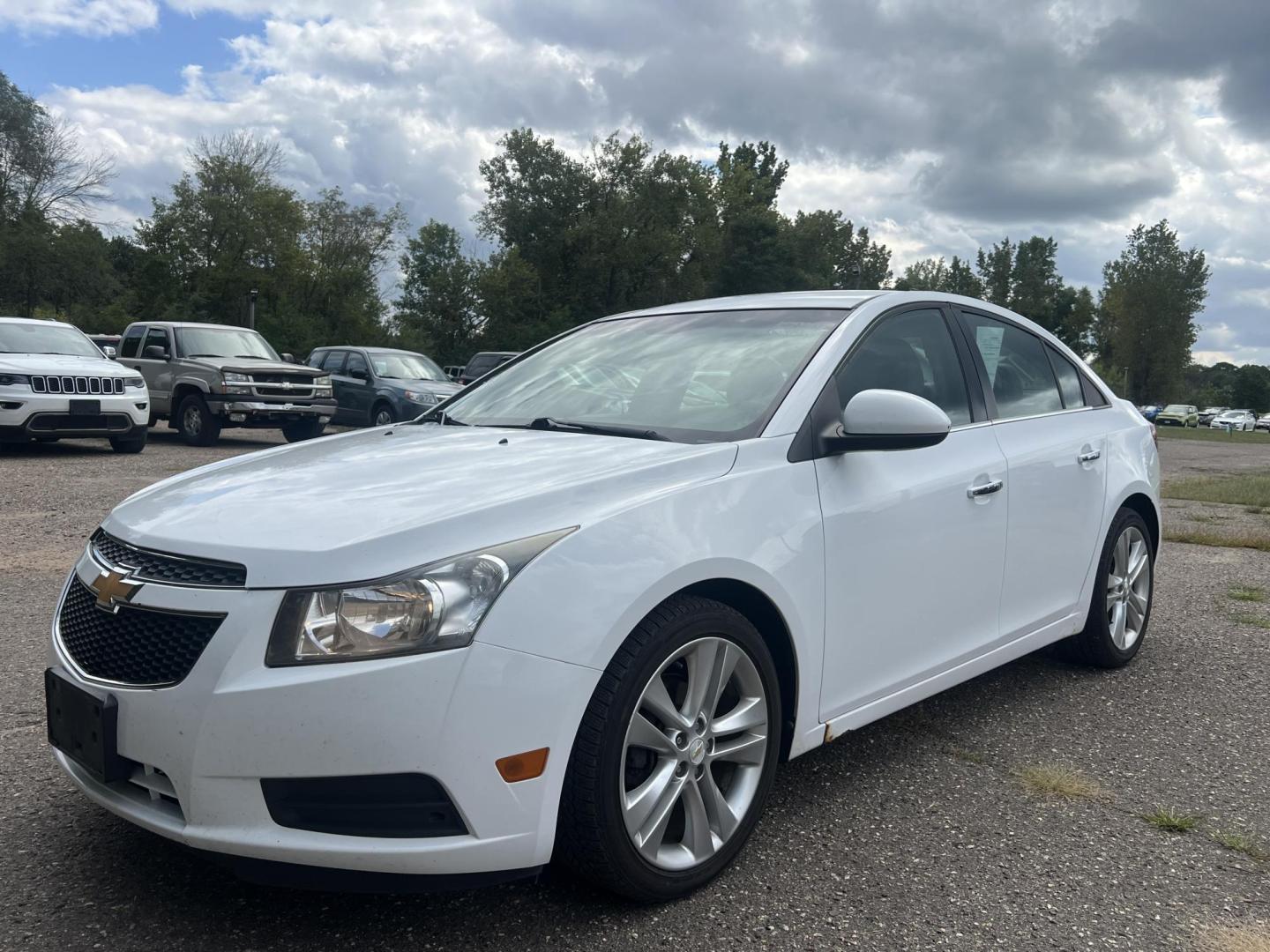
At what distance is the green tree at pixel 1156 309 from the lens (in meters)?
82.1

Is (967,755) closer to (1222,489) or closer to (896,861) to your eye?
(896,861)

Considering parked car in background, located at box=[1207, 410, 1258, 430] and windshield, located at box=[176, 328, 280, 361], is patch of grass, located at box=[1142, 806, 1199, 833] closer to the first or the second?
windshield, located at box=[176, 328, 280, 361]

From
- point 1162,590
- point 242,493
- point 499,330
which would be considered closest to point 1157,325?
point 499,330

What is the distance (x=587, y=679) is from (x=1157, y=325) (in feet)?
299

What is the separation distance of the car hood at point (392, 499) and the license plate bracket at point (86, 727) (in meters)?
0.36

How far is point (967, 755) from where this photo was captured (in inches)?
140

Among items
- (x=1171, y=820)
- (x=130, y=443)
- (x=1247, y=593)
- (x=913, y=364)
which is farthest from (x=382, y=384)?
(x=1171, y=820)

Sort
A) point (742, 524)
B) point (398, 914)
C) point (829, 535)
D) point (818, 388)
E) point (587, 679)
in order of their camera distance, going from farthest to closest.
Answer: point (818, 388) → point (829, 535) → point (742, 524) → point (398, 914) → point (587, 679)

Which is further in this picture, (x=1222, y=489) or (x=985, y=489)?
(x=1222, y=489)

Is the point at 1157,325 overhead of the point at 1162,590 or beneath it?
overhead

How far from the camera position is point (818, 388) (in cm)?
308

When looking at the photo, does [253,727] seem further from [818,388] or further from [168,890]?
[818,388]

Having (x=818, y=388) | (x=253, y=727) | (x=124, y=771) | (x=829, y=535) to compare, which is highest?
(x=818, y=388)

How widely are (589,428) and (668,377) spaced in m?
0.37
